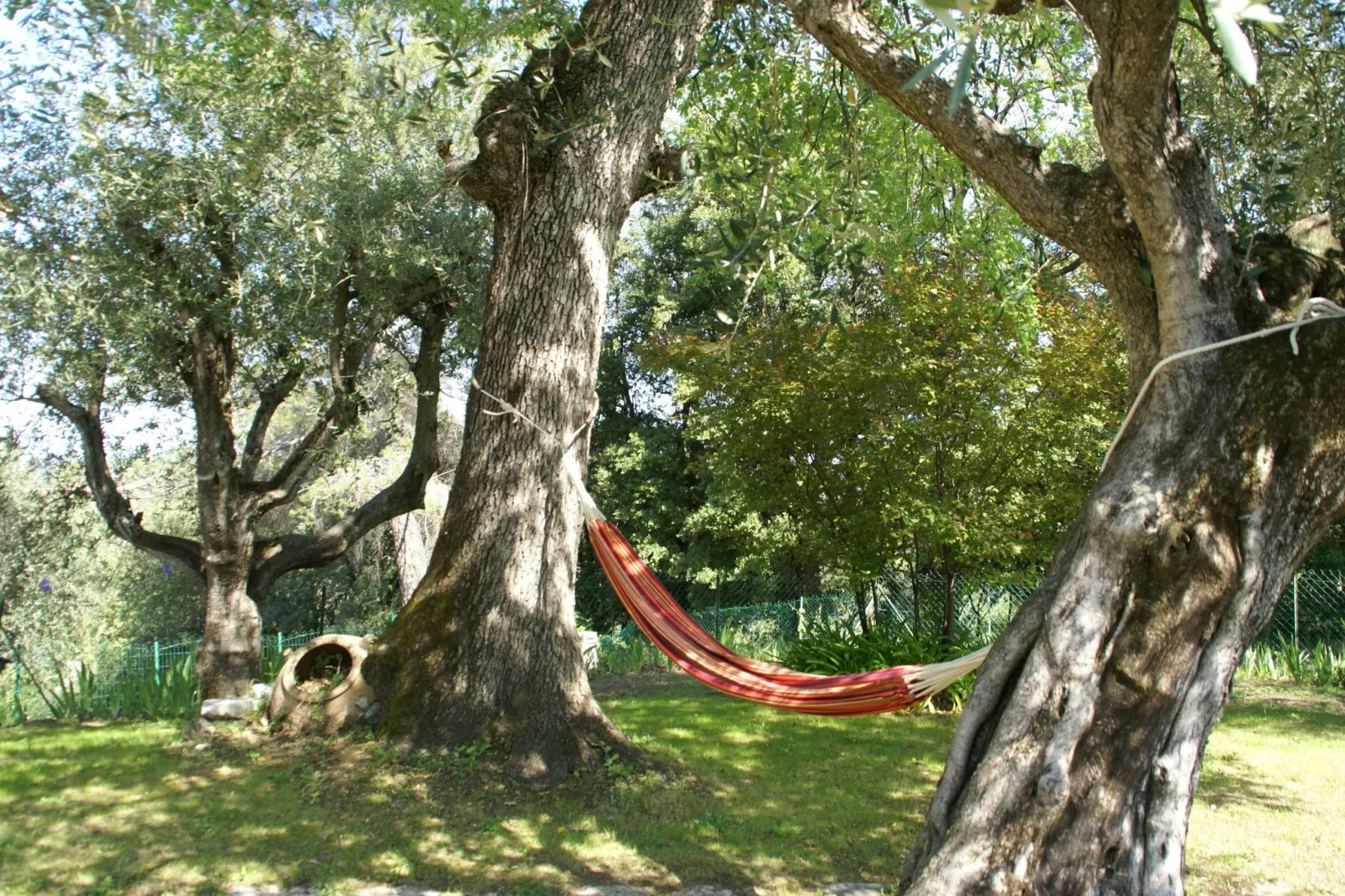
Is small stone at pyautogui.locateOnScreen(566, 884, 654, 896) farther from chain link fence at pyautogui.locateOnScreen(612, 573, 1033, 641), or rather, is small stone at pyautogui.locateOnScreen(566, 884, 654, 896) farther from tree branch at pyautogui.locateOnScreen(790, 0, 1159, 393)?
chain link fence at pyautogui.locateOnScreen(612, 573, 1033, 641)

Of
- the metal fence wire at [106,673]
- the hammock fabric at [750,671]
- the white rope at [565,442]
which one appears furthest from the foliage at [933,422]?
the metal fence wire at [106,673]

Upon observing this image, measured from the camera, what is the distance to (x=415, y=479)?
8.16m

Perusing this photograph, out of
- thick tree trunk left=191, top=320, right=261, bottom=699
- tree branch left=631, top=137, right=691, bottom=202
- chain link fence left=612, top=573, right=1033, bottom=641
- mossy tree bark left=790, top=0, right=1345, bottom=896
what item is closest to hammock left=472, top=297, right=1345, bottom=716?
mossy tree bark left=790, top=0, right=1345, bottom=896

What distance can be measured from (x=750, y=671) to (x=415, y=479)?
15.3ft

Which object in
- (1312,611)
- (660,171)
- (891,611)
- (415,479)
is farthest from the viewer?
(891,611)

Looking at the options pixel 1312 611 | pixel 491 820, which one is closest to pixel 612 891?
pixel 491 820

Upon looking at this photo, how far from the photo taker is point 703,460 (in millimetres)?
9672

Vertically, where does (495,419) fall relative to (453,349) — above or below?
below

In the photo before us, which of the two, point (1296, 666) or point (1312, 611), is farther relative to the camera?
point (1312, 611)

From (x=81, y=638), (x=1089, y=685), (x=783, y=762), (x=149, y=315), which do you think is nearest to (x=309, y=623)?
(x=81, y=638)

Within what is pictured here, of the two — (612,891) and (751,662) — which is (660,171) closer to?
(751,662)

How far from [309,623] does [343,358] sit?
1048 cm

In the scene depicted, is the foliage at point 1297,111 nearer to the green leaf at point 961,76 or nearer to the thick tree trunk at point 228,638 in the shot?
the green leaf at point 961,76

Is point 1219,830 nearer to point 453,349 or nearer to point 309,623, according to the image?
point 453,349
